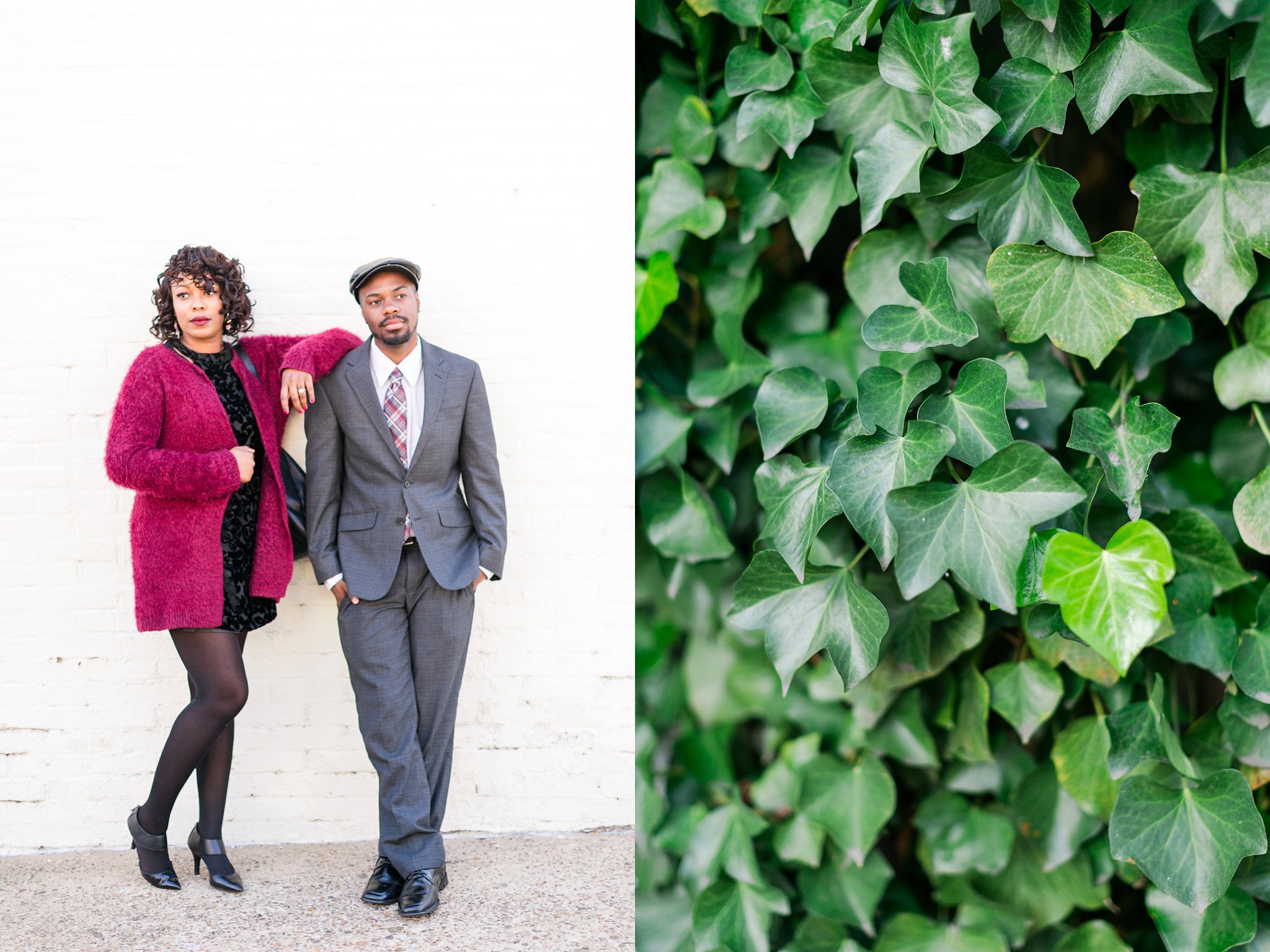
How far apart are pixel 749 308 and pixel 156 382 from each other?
1.38 m

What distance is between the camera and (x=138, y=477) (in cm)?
191

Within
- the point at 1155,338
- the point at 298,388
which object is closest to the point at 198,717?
the point at 298,388

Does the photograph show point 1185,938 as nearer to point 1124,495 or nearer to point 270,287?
point 1124,495

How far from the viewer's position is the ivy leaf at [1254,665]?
1255 millimetres

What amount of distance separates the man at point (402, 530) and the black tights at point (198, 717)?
0.85 feet

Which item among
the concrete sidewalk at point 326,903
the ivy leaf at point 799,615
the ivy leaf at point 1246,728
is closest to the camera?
the ivy leaf at point 799,615

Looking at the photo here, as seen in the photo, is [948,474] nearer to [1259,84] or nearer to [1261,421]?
[1261,421]

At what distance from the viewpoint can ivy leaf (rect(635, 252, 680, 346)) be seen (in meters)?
1.17

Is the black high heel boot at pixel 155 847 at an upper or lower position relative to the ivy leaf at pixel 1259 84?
lower

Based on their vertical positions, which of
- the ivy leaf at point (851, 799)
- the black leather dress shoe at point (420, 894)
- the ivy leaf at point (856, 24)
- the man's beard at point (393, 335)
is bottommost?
the black leather dress shoe at point (420, 894)

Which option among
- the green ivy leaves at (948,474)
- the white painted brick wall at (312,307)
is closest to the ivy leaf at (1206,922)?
the green ivy leaves at (948,474)

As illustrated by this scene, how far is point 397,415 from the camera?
6.54 ft

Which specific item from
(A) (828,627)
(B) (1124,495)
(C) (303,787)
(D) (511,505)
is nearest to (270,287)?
(D) (511,505)

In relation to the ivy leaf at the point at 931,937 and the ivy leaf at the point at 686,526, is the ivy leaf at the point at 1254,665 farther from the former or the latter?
the ivy leaf at the point at 686,526
